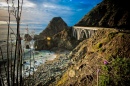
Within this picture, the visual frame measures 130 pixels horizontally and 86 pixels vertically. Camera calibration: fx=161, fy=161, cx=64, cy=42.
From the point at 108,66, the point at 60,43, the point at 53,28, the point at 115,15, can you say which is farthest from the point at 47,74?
the point at 53,28

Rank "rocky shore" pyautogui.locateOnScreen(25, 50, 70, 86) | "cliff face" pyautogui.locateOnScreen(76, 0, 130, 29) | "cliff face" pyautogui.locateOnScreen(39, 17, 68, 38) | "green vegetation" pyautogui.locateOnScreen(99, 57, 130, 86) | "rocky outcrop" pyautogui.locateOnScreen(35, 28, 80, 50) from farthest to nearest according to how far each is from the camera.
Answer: "cliff face" pyautogui.locateOnScreen(39, 17, 68, 38)
"rocky outcrop" pyautogui.locateOnScreen(35, 28, 80, 50)
"cliff face" pyautogui.locateOnScreen(76, 0, 130, 29)
"rocky shore" pyautogui.locateOnScreen(25, 50, 70, 86)
"green vegetation" pyautogui.locateOnScreen(99, 57, 130, 86)

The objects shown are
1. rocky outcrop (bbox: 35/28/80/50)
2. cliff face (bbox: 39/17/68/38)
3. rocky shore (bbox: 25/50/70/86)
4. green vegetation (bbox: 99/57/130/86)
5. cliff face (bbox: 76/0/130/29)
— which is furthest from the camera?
cliff face (bbox: 39/17/68/38)

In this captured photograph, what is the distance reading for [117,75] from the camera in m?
5.10

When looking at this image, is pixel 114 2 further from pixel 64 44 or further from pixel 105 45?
pixel 105 45

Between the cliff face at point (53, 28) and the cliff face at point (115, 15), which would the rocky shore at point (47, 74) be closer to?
the cliff face at point (115, 15)

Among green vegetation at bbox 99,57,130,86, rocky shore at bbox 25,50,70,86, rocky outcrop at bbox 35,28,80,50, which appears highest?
green vegetation at bbox 99,57,130,86

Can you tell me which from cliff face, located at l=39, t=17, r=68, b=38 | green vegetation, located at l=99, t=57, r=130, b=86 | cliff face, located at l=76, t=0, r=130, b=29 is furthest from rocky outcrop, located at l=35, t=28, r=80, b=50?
green vegetation, located at l=99, t=57, r=130, b=86

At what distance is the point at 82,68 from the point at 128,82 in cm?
294

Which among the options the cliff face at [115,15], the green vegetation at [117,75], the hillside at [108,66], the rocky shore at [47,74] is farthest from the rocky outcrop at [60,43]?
the green vegetation at [117,75]

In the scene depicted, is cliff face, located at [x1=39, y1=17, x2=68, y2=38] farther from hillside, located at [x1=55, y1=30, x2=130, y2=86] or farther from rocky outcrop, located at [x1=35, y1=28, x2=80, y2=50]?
hillside, located at [x1=55, y1=30, x2=130, y2=86]

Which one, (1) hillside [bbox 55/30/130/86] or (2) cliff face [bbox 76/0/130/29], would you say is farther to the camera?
(2) cliff face [bbox 76/0/130/29]

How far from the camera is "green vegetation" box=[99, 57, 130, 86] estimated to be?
198 inches

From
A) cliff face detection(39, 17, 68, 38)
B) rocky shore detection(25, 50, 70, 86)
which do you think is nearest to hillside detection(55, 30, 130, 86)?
rocky shore detection(25, 50, 70, 86)

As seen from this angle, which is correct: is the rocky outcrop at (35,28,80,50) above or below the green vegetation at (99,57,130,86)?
below
